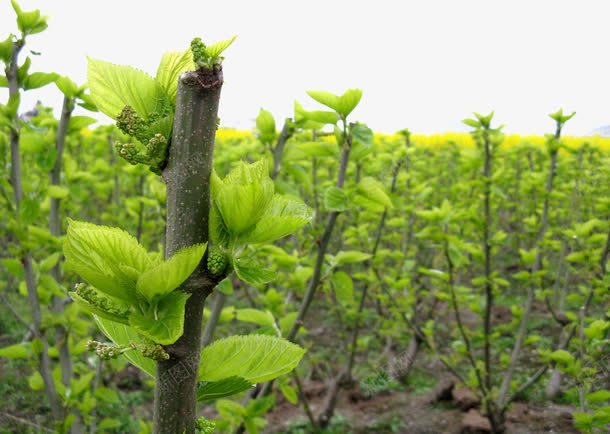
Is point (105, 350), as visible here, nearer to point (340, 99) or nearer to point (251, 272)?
point (251, 272)

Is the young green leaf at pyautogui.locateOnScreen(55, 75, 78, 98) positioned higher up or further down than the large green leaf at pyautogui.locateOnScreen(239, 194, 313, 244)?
higher up

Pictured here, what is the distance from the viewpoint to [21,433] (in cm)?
346

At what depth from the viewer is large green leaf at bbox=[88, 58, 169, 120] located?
763 millimetres

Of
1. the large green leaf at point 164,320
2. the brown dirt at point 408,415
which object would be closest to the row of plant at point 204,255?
the large green leaf at point 164,320

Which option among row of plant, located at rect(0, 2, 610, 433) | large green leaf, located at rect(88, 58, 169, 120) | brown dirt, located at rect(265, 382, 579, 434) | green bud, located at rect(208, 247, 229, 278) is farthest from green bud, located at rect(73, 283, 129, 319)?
brown dirt, located at rect(265, 382, 579, 434)

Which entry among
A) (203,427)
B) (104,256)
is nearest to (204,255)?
(104,256)

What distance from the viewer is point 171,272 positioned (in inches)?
26.0

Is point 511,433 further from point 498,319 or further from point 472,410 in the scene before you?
point 498,319

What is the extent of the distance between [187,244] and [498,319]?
5735mm

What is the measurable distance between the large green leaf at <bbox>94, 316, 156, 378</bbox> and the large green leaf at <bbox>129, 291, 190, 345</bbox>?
95mm

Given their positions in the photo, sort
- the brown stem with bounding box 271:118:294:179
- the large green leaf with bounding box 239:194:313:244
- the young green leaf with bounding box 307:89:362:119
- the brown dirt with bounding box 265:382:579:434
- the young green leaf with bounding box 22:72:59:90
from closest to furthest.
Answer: the large green leaf with bounding box 239:194:313:244
the young green leaf with bounding box 307:89:362:119
the young green leaf with bounding box 22:72:59:90
the brown stem with bounding box 271:118:294:179
the brown dirt with bounding box 265:382:579:434

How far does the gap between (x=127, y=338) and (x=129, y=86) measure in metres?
0.37

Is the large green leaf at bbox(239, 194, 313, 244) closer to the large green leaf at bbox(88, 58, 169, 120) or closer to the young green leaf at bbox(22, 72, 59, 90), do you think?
the large green leaf at bbox(88, 58, 169, 120)

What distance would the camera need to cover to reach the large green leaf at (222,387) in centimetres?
78
